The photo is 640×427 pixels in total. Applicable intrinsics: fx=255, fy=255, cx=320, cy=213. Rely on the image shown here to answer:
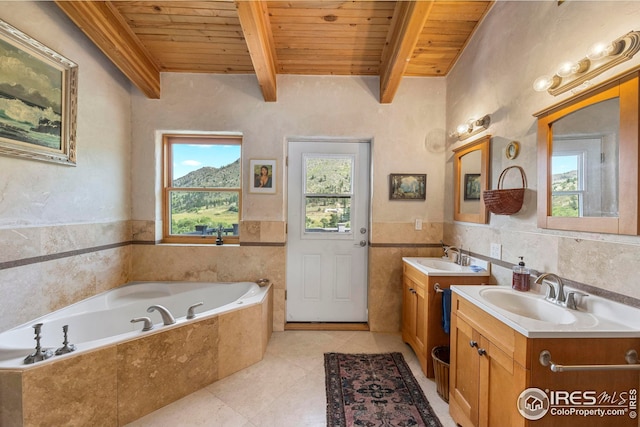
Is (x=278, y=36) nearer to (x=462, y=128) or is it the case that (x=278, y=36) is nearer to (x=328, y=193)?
(x=328, y=193)

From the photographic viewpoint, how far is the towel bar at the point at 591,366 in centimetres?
91

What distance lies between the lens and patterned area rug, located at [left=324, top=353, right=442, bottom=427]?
158 centimetres

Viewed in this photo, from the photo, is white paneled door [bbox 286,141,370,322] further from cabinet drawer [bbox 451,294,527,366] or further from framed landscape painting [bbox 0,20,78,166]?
framed landscape painting [bbox 0,20,78,166]

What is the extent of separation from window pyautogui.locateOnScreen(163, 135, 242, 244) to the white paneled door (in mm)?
672

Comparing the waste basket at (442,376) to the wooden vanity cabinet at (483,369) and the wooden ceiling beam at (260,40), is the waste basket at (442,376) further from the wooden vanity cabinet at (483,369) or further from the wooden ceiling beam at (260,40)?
the wooden ceiling beam at (260,40)

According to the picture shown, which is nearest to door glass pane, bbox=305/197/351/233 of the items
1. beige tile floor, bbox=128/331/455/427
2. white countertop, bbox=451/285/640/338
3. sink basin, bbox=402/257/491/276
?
sink basin, bbox=402/257/491/276

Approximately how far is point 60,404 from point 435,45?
3.66 meters

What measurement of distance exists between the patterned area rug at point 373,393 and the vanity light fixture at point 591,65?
2.02 m

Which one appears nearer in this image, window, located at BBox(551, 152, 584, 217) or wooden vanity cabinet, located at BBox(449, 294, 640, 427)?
wooden vanity cabinet, located at BBox(449, 294, 640, 427)

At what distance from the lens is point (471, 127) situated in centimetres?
215

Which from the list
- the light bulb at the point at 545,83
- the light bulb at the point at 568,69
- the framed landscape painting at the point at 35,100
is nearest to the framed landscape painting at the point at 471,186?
the light bulb at the point at 545,83

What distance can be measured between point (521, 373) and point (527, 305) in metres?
0.55

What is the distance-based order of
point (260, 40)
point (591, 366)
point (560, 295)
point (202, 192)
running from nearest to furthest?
point (591, 366)
point (560, 295)
point (260, 40)
point (202, 192)

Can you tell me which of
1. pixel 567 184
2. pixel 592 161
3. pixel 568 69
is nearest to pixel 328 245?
pixel 567 184
